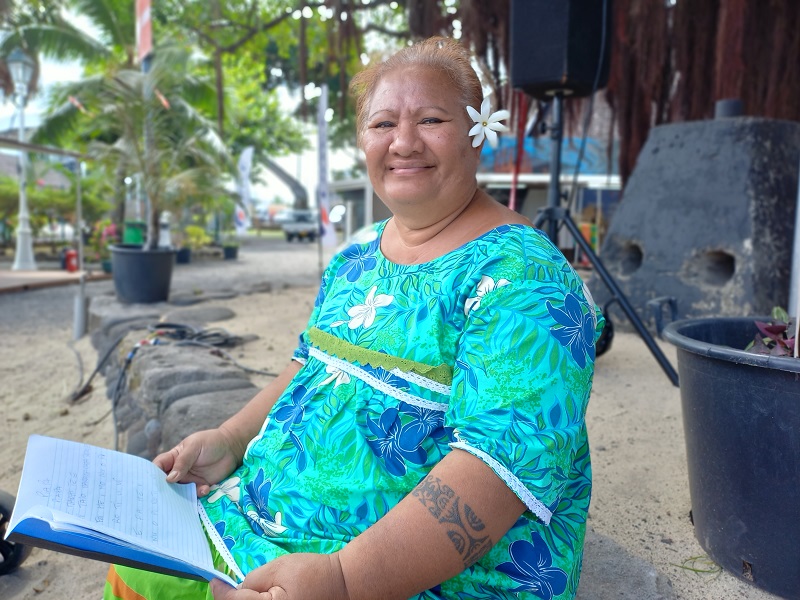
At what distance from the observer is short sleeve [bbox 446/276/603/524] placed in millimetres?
903

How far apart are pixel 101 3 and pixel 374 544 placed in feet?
44.2

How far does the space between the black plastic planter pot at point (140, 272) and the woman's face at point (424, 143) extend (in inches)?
217

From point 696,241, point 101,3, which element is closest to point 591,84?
point 696,241

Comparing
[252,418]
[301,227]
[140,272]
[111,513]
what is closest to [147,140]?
[140,272]

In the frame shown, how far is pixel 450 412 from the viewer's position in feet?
3.23

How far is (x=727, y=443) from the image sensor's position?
144 cm

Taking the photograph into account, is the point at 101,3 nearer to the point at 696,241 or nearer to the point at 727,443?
the point at 696,241

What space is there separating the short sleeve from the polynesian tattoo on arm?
7 centimetres

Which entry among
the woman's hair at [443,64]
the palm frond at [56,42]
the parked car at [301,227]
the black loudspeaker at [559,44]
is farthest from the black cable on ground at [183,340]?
the parked car at [301,227]

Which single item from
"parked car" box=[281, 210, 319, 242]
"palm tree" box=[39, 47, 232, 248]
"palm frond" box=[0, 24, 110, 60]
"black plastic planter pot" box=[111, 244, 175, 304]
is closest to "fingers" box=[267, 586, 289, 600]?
"black plastic planter pot" box=[111, 244, 175, 304]

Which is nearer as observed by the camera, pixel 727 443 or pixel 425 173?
pixel 425 173

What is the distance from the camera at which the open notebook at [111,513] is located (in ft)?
2.88

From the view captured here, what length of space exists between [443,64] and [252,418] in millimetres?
820

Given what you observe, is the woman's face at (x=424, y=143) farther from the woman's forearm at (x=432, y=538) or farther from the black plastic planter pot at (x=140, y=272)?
the black plastic planter pot at (x=140, y=272)
